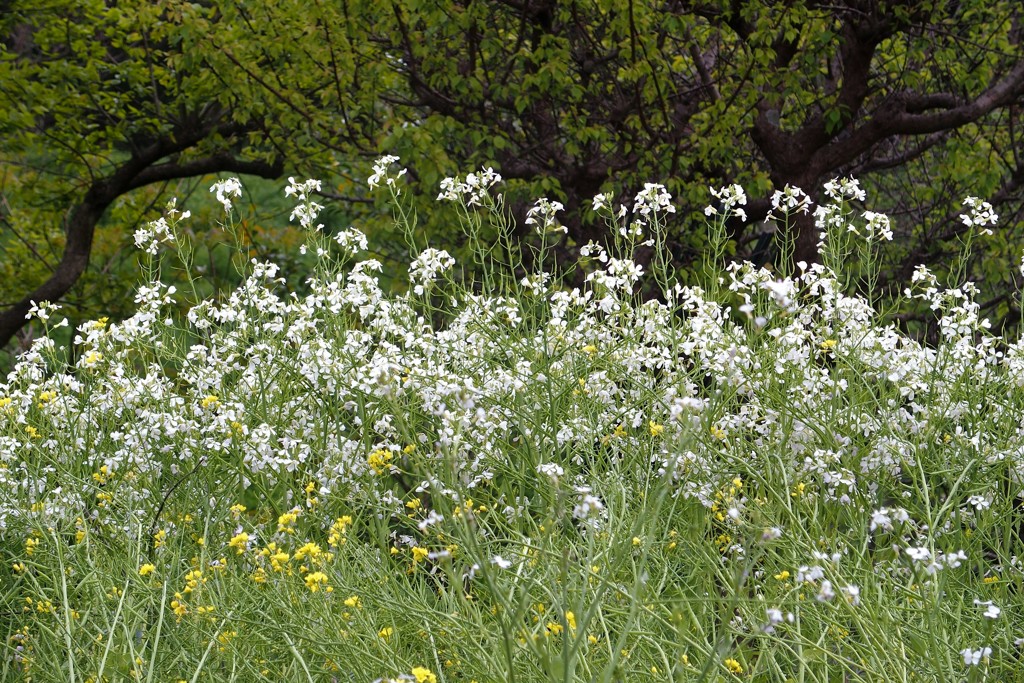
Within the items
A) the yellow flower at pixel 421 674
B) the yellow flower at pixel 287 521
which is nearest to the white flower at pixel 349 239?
the yellow flower at pixel 287 521

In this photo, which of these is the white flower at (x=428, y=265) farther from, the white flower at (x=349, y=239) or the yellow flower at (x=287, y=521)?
the yellow flower at (x=287, y=521)

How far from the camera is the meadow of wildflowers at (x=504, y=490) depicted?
2.54 metres

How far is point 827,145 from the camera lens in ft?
20.3

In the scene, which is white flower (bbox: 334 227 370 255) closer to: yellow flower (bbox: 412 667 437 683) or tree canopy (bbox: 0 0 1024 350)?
tree canopy (bbox: 0 0 1024 350)

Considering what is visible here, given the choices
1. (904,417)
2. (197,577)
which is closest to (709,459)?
(904,417)

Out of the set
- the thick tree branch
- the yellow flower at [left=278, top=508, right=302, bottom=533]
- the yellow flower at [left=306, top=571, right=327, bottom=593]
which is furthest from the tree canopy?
the yellow flower at [left=306, top=571, right=327, bottom=593]

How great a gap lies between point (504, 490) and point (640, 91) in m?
2.88

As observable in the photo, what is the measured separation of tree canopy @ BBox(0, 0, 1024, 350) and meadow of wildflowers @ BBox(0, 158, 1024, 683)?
1.86 m

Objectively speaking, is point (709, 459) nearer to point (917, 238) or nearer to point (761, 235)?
point (761, 235)

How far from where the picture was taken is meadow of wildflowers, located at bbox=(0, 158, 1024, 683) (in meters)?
2.54

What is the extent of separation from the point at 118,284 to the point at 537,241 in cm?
335

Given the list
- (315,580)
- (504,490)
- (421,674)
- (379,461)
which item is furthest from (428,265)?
(421,674)

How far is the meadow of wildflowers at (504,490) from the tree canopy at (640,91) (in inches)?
73.2

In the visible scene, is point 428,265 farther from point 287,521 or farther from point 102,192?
point 102,192
